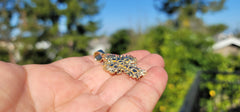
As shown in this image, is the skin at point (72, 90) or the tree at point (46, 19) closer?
the skin at point (72, 90)

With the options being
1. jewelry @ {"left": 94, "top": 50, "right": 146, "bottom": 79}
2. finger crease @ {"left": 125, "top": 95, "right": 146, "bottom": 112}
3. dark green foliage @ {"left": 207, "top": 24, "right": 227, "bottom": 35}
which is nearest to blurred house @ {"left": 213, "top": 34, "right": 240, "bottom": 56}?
jewelry @ {"left": 94, "top": 50, "right": 146, "bottom": 79}

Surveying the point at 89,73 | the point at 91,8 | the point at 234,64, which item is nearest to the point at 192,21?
the point at 91,8

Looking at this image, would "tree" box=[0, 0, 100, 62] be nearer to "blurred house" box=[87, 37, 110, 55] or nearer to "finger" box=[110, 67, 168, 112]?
"blurred house" box=[87, 37, 110, 55]

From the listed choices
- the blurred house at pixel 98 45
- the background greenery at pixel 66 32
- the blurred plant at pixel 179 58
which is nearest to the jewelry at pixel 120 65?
the blurred plant at pixel 179 58

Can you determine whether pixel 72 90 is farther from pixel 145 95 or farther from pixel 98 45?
pixel 98 45

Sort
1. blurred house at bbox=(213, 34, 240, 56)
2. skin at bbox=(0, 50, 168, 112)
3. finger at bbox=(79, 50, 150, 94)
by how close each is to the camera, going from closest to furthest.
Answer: skin at bbox=(0, 50, 168, 112) → finger at bbox=(79, 50, 150, 94) → blurred house at bbox=(213, 34, 240, 56)

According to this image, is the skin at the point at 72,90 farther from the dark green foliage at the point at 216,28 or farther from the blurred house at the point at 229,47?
the dark green foliage at the point at 216,28

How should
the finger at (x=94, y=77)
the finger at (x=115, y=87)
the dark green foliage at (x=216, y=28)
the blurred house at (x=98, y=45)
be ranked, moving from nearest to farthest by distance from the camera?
the finger at (x=115, y=87), the finger at (x=94, y=77), the blurred house at (x=98, y=45), the dark green foliage at (x=216, y=28)
